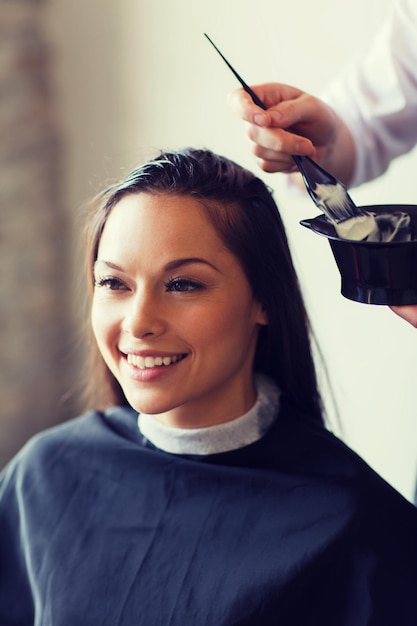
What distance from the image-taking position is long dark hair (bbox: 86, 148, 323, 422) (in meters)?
1.21

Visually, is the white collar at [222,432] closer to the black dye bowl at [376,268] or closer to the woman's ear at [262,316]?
the woman's ear at [262,316]

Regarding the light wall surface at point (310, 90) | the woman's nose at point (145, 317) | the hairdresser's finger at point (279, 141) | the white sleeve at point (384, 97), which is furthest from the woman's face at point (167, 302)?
the white sleeve at point (384, 97)

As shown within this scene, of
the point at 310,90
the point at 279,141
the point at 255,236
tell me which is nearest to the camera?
the point at 279,141

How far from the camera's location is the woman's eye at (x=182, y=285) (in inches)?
46.3

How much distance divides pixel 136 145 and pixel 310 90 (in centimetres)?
84

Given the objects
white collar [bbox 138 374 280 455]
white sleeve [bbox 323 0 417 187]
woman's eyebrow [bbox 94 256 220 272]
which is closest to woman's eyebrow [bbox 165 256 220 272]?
woman's eyebrow [bbox 94 256 220 272]

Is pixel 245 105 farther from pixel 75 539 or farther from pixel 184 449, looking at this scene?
pixel 75 539

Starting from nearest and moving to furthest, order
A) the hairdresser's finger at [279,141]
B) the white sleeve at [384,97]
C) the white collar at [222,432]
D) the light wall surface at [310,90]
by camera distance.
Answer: the hairdresser's finger at [279,141] < the white collar at [222,432] < the white sleeve at [384,97] < the light wall surface at [310,90]

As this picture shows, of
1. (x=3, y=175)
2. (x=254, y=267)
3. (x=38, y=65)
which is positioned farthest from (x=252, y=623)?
(x=38, y=65)

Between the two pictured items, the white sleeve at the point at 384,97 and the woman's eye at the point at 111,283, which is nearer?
the woman's eye at the point at 111,283

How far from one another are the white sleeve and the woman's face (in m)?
0.39

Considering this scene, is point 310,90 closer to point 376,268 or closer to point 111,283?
point 111,283

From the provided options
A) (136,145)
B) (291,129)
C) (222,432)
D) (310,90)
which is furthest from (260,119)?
(136,145)

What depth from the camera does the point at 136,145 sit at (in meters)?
2.42
